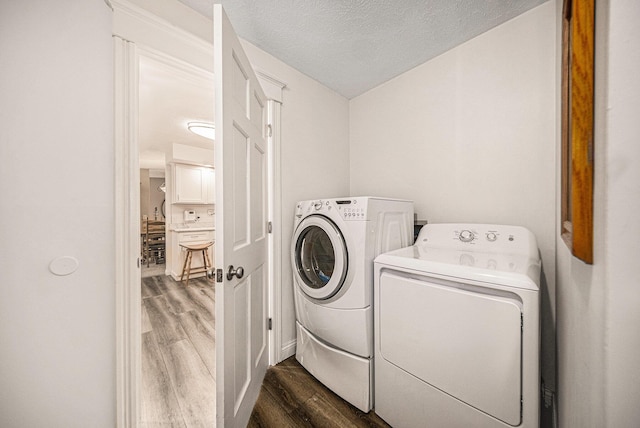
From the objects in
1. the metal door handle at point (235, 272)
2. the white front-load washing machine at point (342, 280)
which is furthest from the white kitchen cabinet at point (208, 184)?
the metal door handle at point (235, 272)

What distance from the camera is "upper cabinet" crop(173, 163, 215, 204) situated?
4.17 m

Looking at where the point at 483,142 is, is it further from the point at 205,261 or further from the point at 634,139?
the point at 205,261

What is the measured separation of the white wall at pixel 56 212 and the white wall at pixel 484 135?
6.33 feet

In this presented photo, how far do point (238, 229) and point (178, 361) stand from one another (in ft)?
4.66

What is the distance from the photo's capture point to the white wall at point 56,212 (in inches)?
32.8

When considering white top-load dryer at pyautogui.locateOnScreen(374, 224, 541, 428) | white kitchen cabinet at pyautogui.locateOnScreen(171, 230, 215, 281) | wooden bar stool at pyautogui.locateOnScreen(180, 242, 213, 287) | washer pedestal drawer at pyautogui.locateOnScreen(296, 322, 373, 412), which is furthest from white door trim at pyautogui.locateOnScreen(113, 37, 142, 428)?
white kitchen cabinet at pyautogui.locateOnScreen(171, 230, 215, 281)

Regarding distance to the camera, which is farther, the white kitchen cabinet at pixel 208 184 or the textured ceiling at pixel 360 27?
the white kitchen cabinet at pixel 208 184

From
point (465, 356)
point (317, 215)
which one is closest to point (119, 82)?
point (317, 215)

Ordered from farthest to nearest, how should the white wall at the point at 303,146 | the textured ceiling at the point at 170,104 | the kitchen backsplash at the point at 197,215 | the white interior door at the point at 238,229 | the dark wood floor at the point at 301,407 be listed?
the kitchen backsplash at the point at 197,215 < the white wall at the point at 303,146 < the textured ceiling at the point at 170,104 < the dark wood floor at the point at 301,407 < the white interior door at the point at 238,229

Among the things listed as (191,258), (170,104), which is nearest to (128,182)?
(170,104)

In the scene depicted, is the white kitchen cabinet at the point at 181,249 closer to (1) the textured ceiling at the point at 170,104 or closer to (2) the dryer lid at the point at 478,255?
(1) the textured ceiling at the point at 170,104

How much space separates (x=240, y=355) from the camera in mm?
1117

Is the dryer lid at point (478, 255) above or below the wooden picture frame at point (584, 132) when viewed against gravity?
below

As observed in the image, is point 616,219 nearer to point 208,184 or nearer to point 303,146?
point 303,146
